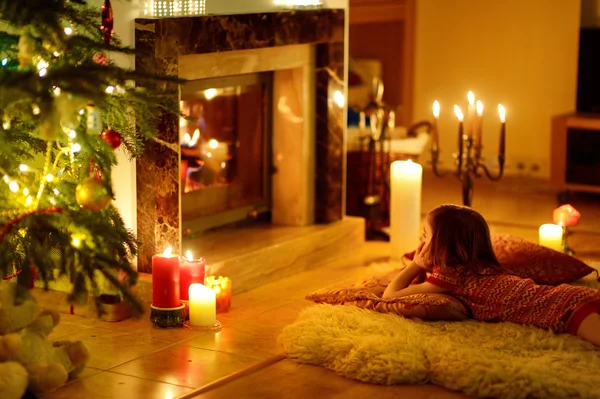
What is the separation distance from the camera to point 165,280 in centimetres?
329

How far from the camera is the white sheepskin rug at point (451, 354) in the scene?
2.71 metres

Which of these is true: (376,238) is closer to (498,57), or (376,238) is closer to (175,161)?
(175,161)

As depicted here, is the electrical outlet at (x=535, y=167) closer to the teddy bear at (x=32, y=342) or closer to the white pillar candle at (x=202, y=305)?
the white pillar candle at (x=202, y=305)

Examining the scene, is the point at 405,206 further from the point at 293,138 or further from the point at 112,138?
the point at 112,138

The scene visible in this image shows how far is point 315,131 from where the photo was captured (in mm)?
4340

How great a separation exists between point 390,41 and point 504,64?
876mm

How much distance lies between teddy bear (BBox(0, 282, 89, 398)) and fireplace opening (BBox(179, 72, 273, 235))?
→ 1.19 metres

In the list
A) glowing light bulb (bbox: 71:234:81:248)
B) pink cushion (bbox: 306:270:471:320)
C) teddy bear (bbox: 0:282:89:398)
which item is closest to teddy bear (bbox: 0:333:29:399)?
teddy bear (bbox: 0:282:89:398)

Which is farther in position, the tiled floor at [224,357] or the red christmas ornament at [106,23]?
the red christmas ornament at [106,23]

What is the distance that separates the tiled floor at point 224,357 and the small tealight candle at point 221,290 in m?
0.04

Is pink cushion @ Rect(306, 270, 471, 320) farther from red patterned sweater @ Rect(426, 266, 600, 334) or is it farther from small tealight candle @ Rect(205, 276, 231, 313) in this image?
small tealight candle @ Rect(205, 276, 231, 313)

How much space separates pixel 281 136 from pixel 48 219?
178 cm

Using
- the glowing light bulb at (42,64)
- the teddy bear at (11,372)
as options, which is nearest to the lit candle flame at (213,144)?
the glowing light bulb at (42,64)

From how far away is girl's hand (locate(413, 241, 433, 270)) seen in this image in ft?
10.9
